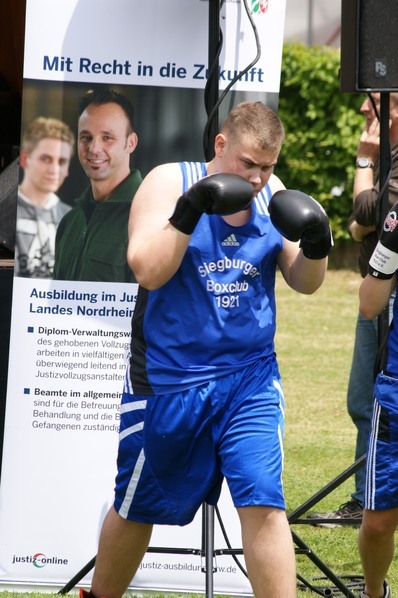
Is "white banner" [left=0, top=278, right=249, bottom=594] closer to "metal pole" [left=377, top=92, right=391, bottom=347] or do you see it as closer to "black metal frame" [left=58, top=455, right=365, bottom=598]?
"black metal frame" [left=58, top=455, right=365, bottom=598]

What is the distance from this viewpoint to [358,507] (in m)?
5.56

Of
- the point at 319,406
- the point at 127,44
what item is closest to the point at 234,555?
the point at 127,44

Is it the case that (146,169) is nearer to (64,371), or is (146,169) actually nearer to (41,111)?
(41,111)

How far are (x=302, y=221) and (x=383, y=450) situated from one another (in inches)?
37.6

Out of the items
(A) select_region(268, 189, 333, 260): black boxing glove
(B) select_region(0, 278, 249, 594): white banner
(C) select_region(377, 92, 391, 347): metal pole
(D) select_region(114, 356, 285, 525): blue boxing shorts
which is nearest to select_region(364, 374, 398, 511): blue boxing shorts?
(C) select_region(377, 92, 391, 347): metal pole

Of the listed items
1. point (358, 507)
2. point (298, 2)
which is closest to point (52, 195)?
point (358, 507)

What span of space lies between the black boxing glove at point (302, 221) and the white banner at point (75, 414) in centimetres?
94

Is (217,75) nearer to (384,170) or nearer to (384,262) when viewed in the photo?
(384,170)

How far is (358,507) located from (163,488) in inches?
86.9

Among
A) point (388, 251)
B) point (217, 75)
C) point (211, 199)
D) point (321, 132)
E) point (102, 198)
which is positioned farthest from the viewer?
point (321, 132)

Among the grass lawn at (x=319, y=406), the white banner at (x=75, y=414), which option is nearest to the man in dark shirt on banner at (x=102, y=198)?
the white banner at (x=75, y=414)

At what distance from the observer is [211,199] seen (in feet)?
10.8

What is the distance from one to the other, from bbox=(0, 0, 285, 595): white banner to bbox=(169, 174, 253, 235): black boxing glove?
3.39 feet

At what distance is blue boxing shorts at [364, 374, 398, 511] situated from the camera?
3.84 m
